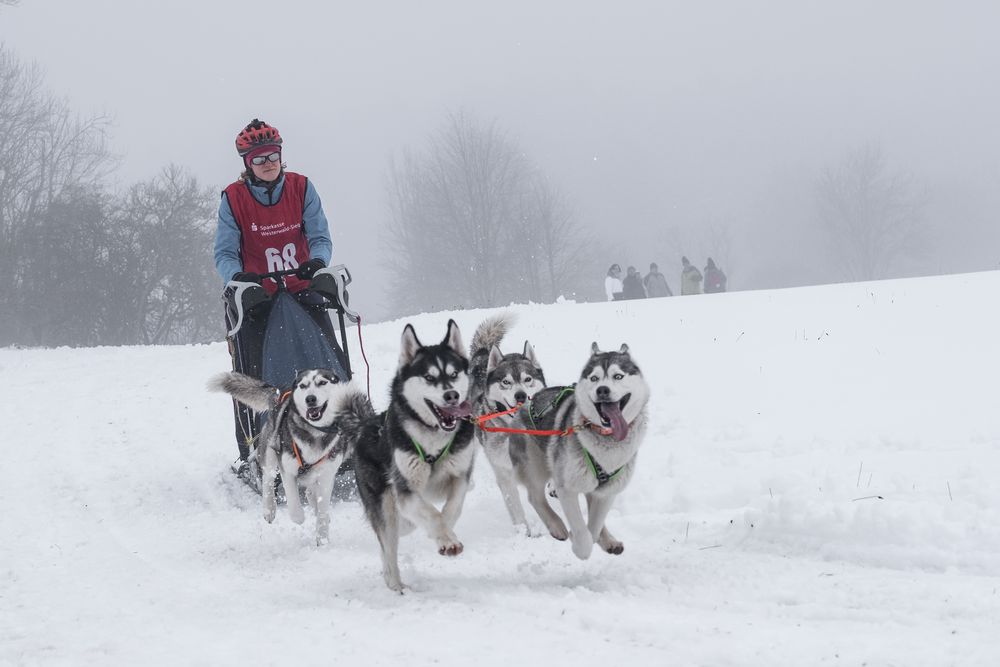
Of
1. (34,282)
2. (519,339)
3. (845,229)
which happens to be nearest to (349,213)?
(845,229)

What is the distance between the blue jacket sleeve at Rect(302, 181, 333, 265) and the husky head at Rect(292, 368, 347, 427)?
112 cm

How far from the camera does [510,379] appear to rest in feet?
18.9

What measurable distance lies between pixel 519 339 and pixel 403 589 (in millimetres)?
8550

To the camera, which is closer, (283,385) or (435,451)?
(435,451)

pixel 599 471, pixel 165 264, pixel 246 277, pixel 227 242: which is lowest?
pixel 599 471

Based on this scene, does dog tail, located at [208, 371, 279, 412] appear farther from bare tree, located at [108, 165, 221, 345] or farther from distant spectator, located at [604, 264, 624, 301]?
bare tree, located at [108, 165, 221, 345]

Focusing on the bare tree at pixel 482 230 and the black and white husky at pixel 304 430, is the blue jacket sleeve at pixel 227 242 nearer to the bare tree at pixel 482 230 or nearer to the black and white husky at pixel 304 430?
the black and white husky at pixel 304 430

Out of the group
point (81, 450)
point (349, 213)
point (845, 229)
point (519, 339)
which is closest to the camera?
point (81, 450)

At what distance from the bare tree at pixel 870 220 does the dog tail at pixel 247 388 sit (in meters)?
50.8

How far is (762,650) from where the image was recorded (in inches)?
123

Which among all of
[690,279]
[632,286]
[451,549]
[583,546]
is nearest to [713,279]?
[690,279]

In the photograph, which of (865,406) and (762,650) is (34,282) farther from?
(762,650)

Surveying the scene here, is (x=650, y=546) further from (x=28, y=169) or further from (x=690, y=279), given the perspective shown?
(x=28, y=169)

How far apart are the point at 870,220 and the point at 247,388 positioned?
53.9m
